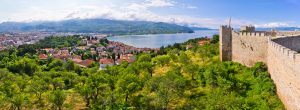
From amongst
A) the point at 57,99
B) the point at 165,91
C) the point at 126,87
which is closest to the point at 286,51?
the point at 165,91

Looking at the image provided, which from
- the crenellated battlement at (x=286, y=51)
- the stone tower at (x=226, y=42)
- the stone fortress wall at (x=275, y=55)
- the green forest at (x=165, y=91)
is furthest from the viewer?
the stone tower at (x=226, y=42)

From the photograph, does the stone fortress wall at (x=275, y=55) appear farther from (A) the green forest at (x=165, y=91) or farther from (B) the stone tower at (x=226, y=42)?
(A) the green forest at (x=165, y=91)

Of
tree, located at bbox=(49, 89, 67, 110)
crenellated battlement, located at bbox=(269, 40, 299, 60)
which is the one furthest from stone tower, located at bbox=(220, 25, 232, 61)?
tree, located at bbox=(49, 89, 67, 110)

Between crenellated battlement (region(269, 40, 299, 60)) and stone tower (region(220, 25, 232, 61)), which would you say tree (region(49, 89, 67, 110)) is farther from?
crenellated battlement (region(269, 40, 299, 60))

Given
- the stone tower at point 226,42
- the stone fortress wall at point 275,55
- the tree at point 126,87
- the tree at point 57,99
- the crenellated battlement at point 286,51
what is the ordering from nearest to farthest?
the crenellated battlement at point 286,51, the stone fortress wall at point 275,55, the tree at point 57,99, the tree at point 126,87, the stone tower at point 226,42

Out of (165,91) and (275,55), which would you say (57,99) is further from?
(275,55)

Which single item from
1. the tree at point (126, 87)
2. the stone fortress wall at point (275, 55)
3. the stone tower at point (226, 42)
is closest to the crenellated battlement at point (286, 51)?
the stone fortress wall at point (275, 55)

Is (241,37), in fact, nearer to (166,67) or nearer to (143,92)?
(143,92)

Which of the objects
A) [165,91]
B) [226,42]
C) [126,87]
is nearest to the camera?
[165,91]
